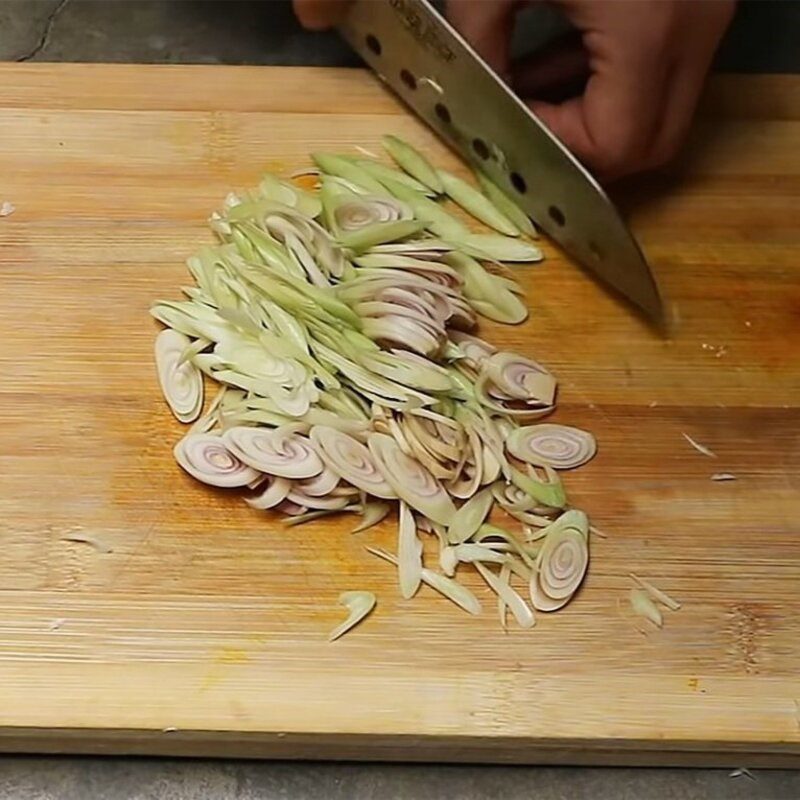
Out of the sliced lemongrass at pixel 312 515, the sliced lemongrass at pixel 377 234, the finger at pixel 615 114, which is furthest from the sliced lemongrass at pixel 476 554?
the finger at pixel 615 114

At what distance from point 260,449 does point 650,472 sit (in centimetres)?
37

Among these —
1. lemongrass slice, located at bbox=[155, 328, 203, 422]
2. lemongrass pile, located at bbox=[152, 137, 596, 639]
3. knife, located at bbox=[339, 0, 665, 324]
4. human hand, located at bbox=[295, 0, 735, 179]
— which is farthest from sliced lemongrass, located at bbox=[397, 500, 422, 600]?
human hand, located at bbox=[295, 0, 735, 179]

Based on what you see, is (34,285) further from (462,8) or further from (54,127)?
(462,8)

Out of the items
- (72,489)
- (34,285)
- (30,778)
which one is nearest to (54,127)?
(34,285)

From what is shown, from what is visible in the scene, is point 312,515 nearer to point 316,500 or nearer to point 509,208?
point 316,500

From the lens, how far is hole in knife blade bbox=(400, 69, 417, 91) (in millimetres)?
1371

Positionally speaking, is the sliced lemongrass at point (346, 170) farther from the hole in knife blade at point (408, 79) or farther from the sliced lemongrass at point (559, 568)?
the sliced lemongrass at point (559, 568)

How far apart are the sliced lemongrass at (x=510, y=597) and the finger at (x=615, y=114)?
472mm

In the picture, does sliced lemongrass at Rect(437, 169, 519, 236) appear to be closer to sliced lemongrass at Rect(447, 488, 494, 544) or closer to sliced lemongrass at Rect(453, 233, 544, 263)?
sliced lemongrass at Rect(453, 233, 544, 263)

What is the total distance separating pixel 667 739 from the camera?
104 cm

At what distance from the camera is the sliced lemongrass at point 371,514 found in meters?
1.13

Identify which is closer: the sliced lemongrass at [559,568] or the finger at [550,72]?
the sliced lemongrass at [559,568]

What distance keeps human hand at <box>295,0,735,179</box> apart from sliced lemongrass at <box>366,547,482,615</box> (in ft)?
1.61

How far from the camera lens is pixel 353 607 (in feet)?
3.55
